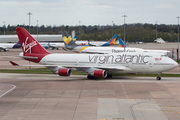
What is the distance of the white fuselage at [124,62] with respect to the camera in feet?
118

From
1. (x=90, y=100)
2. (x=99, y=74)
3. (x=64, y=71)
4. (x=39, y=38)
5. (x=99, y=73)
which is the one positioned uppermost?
(x=39, y=38)

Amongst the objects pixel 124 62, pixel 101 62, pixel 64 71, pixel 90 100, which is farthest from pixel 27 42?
pixel 90 100

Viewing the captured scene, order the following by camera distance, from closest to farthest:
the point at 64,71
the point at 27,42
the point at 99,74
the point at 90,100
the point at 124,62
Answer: the point at 90,100, the point at 99,74, the point at 64,71, the point at 124,62, the point at 27,42

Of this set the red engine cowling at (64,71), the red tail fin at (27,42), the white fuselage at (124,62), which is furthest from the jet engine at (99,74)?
the red tail fin at (27,42)

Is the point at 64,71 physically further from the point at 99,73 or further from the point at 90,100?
the point at 90,100

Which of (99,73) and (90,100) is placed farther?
(99,73)

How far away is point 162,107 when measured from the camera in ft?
73.3

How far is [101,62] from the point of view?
38.1 meters

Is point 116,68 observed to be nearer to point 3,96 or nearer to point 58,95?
point 58,95

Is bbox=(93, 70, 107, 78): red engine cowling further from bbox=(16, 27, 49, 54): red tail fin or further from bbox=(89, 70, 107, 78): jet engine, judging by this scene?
bbox=(16, 27, 49, 54): red tail fin

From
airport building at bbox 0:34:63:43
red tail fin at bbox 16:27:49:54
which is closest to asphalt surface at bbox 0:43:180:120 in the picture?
red tail fin at bbox 16:27:49:54

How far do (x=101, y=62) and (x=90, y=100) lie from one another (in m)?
13.6

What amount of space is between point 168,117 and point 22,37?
89.9 feet

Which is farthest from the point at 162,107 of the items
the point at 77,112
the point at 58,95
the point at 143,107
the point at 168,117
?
the point at 58,95
